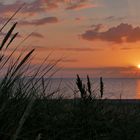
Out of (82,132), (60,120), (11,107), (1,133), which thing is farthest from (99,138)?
(1,133)

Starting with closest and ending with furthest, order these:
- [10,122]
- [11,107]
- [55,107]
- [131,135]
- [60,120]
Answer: [10,122], [11,107], [131,135], [60,120], [55,107]

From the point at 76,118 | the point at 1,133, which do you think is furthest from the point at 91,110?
the point at 1,133

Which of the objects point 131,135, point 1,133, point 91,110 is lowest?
point 1,133

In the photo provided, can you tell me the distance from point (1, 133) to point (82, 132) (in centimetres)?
187

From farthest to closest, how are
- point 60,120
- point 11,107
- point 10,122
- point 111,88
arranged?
point 111,88 → point 60,120 → point 11,107 → point 10,122

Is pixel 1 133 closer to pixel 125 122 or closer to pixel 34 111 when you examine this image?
pixel 34 111

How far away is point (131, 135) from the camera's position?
17.3ft

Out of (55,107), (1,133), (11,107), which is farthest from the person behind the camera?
(55,107)

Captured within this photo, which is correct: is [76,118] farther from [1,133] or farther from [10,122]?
[1,133]

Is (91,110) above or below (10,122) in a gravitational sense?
above

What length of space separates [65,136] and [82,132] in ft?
0.79

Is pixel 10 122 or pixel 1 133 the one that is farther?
pixel 10 122

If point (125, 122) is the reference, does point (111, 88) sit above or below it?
above

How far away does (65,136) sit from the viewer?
17.9ft
